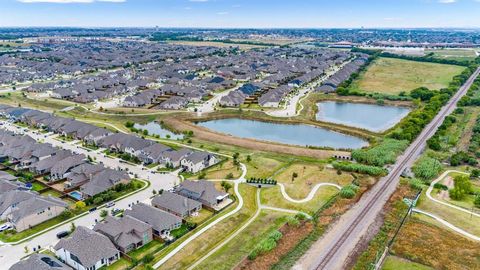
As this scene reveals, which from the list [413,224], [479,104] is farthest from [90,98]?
[479,104]

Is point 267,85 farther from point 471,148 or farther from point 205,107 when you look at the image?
point 471,148

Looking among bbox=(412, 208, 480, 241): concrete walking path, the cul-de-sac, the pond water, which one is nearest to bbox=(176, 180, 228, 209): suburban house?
the cul-de-sac

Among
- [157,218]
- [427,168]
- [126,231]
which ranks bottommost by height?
[126,231]

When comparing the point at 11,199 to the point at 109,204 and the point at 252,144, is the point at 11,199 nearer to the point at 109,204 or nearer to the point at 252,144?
the point at 109,204

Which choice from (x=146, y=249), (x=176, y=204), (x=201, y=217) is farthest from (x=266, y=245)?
(x=176, y=204)

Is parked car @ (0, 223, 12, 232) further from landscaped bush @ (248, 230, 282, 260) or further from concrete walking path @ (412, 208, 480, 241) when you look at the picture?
concrete walking path @ (412, 208, 480, 241)

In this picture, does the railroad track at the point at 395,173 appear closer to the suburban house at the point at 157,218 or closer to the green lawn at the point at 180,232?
the green lawn at the point at 180,232
